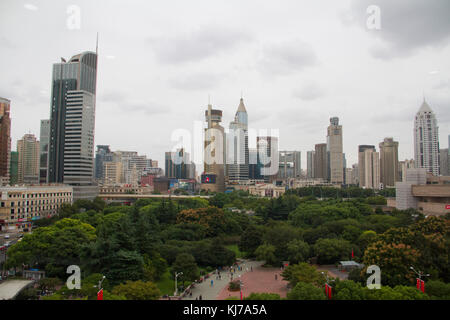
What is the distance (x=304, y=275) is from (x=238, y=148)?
175ft

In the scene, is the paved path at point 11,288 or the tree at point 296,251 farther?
the tree at point 296,251

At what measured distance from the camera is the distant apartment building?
60.7 feet

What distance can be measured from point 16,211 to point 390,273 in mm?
19389

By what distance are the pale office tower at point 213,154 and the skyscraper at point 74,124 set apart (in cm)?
2422

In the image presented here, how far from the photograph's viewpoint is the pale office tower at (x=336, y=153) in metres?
55.2

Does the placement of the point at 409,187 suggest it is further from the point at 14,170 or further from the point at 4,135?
the point at 14,170

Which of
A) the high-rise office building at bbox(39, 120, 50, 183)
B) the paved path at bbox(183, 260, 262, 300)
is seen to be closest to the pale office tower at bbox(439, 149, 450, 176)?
the paved path at bbox(183, 260, 262, 300)

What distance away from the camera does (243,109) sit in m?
64.1

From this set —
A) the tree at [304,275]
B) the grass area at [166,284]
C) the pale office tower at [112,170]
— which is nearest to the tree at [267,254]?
the tree at [304,275]

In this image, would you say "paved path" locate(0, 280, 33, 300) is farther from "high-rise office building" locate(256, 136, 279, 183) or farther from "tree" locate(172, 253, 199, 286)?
"high-rise office building" locate(256, 136, 279, 183)

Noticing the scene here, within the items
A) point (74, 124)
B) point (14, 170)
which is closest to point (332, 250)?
point (74, 124)

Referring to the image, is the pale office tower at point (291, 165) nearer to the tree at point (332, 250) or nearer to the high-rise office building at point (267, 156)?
the high-rise office building at point (267, 156)

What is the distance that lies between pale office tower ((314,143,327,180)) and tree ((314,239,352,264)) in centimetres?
5163
